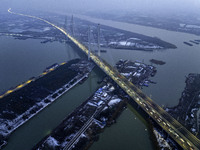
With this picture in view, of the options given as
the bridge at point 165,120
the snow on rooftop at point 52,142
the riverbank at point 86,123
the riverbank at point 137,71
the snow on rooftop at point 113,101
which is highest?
the riverbank at point 137,71

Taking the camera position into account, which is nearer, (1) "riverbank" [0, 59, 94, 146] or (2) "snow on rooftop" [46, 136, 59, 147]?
(2) "snow on rooftop" [46, 136, 59, 147]

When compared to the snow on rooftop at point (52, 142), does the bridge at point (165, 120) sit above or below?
above

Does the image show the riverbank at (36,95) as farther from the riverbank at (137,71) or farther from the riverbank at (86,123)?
the riverbank at (137,71)

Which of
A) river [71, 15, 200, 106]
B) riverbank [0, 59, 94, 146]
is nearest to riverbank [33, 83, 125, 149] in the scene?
riverbank [0, 59, 94, 146]

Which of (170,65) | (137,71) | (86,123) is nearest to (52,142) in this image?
(86,123)

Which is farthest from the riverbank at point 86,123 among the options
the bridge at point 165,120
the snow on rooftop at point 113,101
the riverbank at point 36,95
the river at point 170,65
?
the river at point 170,65

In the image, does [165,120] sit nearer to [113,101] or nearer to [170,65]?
[113,101]

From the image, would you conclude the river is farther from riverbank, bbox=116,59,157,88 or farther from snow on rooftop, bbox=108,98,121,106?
snow on rooftop, bbox=108,98,121,106

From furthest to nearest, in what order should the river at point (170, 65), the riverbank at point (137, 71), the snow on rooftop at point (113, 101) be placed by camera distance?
the riverbank at point (137, 71)
the river at point (170, 65)
the snow on rooftop at point (113, 101)

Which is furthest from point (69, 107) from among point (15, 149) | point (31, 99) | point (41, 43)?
point (41, 43)
